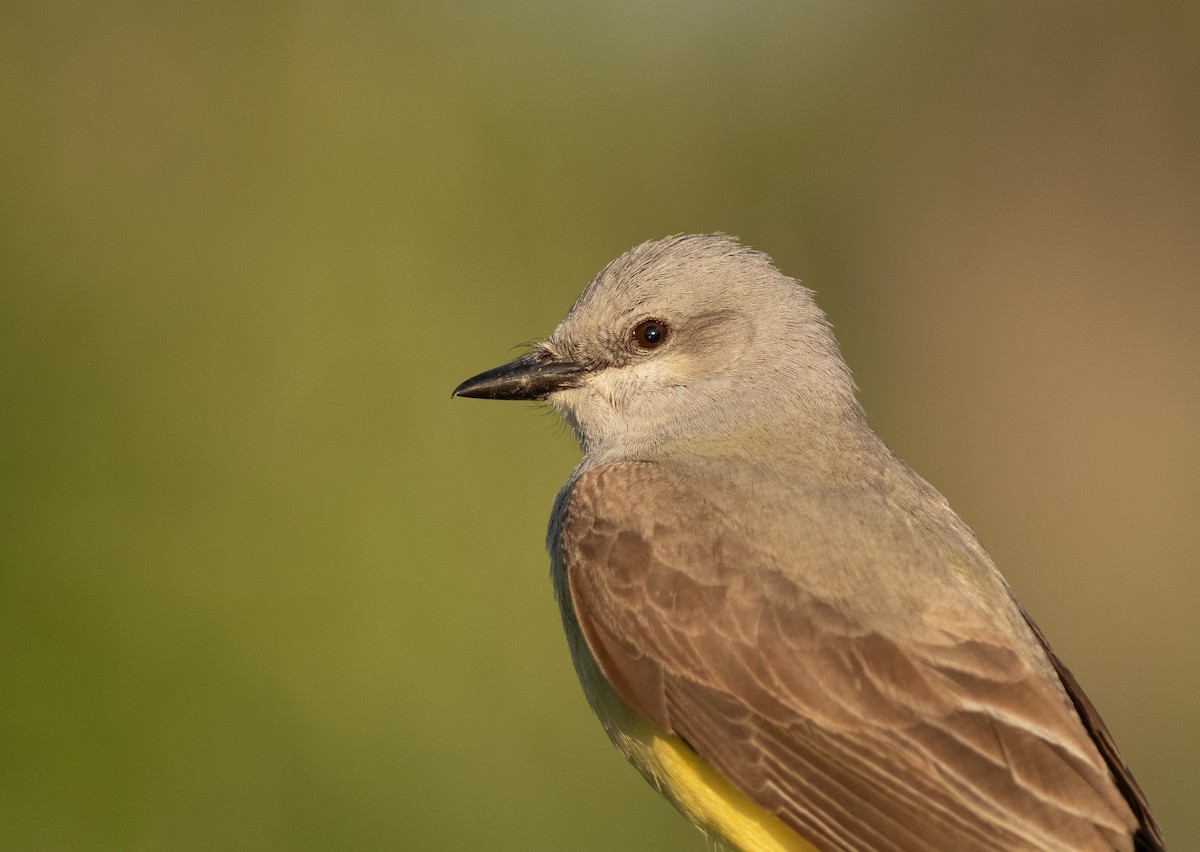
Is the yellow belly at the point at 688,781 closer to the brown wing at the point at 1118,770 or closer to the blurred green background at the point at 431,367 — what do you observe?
the brown wing at the point at 1118,770

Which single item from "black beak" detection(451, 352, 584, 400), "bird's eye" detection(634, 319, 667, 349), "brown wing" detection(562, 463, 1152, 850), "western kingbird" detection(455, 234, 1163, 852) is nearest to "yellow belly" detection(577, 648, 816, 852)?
"western kingbird" detection(455, 234, 1163, 852)

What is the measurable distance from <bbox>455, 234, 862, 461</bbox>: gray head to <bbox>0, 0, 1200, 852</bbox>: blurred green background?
100 cm

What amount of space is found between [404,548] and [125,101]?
3368 millimetres

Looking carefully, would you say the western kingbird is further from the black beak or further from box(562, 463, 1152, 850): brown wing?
the black beak

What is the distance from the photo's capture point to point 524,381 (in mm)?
5086

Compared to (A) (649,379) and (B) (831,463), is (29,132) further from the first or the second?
(B) (831,463)

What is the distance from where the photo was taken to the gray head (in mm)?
5027

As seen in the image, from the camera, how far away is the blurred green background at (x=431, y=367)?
6738mm

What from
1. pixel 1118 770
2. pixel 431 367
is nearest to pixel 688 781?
pixel 1118 770

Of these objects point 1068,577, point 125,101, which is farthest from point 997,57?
point 125,101

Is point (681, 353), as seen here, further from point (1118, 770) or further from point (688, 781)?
point (1118, 770)

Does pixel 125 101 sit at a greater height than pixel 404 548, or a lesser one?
greater

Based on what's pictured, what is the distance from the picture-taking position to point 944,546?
4320mm

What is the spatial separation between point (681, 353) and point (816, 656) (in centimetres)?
136
